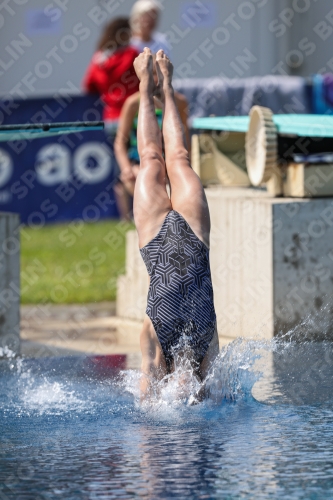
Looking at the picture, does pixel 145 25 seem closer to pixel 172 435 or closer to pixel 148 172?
pixel 148 172

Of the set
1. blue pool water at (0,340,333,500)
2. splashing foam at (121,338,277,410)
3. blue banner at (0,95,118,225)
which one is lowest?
blue pool water at (0,340,333,500)

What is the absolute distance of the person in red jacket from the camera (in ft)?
31.4

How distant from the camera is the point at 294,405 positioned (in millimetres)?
4523

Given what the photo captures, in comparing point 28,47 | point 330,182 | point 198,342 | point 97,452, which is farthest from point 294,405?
point 28,47

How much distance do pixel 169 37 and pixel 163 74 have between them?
30.0 ft

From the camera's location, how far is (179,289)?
4590 millimetres

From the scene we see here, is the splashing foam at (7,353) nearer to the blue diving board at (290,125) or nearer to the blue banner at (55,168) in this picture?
the blue diving board at (290,125)

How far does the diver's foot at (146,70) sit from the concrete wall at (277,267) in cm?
150

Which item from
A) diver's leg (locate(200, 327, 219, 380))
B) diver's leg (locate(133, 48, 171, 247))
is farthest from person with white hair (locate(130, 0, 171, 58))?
diver's leg (locate(200, 327, 219, 380))

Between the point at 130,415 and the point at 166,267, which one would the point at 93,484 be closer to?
the point at 130,415

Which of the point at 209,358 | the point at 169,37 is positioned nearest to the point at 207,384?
the point at 209,358

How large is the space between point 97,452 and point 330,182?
3.38 m

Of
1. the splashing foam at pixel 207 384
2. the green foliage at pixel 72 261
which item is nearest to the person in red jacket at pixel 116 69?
the green foliage at pixel 72 261

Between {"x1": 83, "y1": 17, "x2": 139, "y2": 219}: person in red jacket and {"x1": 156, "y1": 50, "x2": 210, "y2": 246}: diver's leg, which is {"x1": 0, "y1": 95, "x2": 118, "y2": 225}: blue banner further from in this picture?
{"x1": 156, "y1": 50, "x2": 210, "y2": 246}: diver's leg
